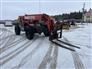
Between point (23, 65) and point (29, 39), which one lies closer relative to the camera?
point (23, 65)

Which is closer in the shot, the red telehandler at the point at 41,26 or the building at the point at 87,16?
the red telehandler at the point at 41,26

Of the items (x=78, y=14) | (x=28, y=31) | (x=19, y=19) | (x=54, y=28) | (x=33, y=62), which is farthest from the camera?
(x=78, y=14)

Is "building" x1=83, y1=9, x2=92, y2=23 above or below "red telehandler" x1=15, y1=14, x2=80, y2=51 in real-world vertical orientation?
above

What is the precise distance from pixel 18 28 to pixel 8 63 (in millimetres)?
15185

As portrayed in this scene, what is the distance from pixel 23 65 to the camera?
9.30 m

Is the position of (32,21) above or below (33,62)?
above

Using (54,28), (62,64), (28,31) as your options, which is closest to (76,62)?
(62,64)

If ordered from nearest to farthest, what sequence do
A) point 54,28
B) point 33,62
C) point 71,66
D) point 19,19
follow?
point 71,66
point 33,62
point 54,28
point 19,19

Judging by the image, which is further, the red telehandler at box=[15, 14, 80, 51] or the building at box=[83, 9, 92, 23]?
the building at box=[83, 9, 92, 23]

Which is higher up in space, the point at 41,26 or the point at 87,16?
the point at 87,16

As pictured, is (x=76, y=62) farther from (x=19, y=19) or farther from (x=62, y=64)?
(x=19, y=19)

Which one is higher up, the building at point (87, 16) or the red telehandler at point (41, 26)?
the building at point (87, 16)

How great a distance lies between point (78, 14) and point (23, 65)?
9592cm

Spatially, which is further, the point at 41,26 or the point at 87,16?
the point at 87,16
